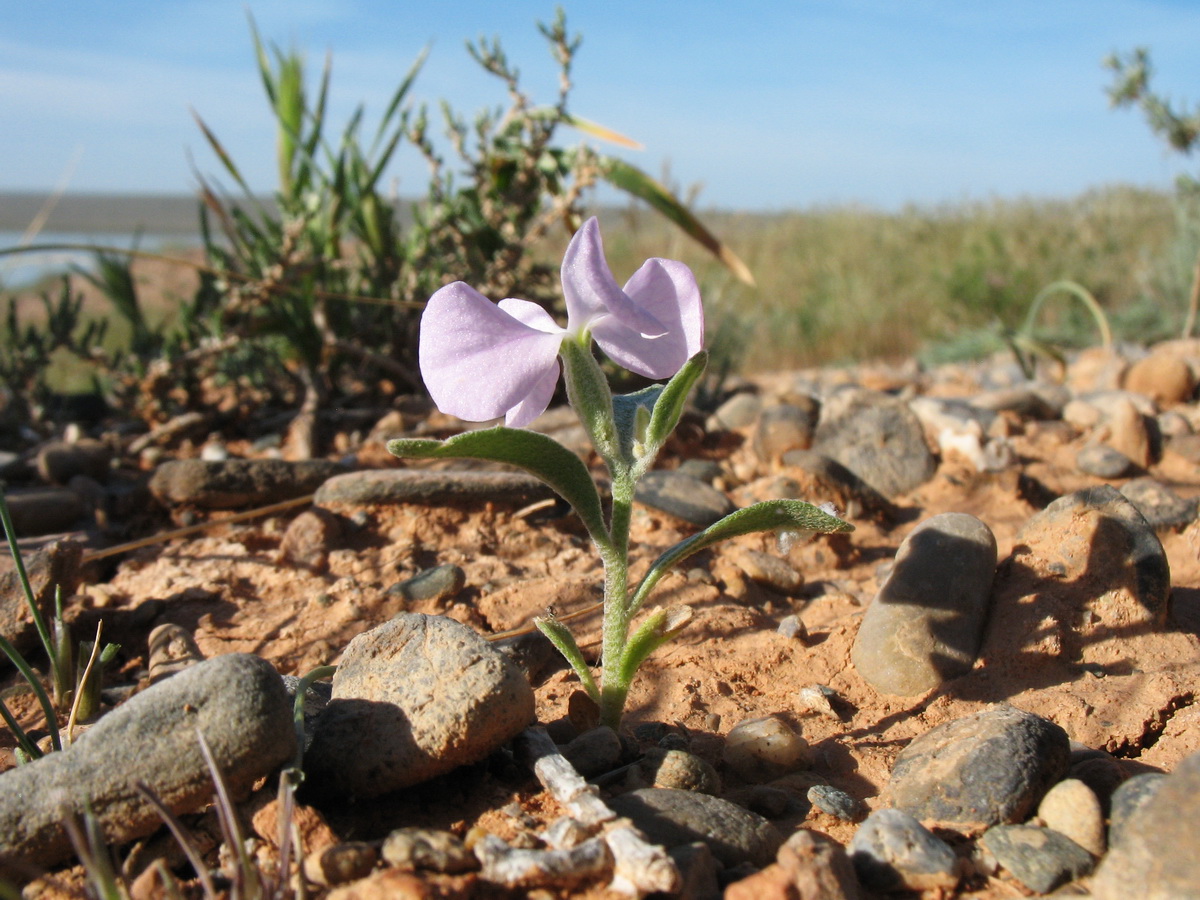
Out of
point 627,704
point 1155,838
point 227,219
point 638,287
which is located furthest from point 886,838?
point 227,219

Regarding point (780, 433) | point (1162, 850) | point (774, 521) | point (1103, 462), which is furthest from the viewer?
point (780, 433)

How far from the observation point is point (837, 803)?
1491mm

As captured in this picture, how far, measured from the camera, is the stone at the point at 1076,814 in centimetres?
133

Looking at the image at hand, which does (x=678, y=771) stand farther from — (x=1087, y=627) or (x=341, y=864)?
(x=1087, y=627)

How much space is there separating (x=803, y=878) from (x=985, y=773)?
38 cm

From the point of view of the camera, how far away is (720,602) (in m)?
2.26

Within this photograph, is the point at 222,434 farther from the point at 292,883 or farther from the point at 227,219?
the point at 292,883

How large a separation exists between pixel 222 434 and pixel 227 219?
2.68 ft

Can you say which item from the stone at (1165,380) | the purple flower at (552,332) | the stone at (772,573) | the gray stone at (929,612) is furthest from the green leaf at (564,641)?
the stone at (1165,380)

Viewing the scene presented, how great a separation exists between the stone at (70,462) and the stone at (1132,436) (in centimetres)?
328

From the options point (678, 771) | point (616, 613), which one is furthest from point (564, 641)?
point (678, 771)

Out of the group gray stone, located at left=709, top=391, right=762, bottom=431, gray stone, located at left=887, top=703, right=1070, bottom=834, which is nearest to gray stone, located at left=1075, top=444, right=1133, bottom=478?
gray stone, located at left=709, top=391, right=762, bottom=431

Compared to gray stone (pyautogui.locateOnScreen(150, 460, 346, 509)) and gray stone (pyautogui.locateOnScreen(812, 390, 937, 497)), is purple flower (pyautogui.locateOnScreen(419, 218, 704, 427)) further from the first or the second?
gray stone (pyautogui.locateOnScreen(812, 390, 937, 497))

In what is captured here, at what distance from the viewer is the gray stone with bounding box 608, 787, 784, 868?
1.33m
